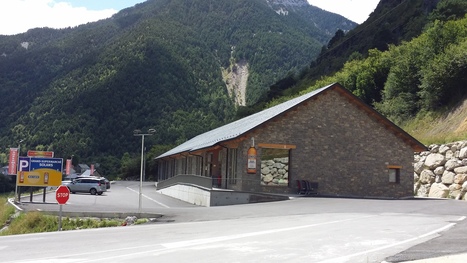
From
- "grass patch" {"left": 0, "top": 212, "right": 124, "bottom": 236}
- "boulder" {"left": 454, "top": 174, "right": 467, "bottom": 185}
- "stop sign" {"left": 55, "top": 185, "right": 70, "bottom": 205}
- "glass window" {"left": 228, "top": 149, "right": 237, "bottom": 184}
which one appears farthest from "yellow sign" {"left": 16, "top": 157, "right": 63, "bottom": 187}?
"boulder" {"left": 454, "top": 174, "right": 467, "bottom": 185}

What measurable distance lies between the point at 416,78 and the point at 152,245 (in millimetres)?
37985

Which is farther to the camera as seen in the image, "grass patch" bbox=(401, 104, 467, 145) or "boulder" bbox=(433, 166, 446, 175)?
"grass patch" bbox=(401, 104, 467, 145)

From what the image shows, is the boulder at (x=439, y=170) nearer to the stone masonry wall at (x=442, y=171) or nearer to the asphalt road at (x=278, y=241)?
the stone masonry wall at (x=442, y=171)

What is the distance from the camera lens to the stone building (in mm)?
31359

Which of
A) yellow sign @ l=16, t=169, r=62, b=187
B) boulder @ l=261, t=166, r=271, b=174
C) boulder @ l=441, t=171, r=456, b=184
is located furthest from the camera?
yellow sign @ l=16, t=169, r=62, b=187

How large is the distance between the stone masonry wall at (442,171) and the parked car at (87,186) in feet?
86.4

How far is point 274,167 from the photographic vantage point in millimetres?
34938

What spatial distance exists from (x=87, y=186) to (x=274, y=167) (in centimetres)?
1966

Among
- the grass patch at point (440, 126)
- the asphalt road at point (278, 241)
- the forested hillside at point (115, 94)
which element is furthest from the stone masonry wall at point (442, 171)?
the forested hillside at point (115, 94)

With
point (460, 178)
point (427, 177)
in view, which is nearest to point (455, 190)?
point (460, 178)

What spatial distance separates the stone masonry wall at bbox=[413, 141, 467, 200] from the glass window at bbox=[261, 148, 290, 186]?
868 centimetres

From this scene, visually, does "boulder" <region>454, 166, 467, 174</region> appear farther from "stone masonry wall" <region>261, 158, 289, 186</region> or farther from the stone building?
"stone masonry wall" <region>261, 158, 289, 186</region>

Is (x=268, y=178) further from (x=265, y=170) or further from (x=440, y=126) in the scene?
(x=440, y=126)

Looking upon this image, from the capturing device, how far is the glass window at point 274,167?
106 feet
